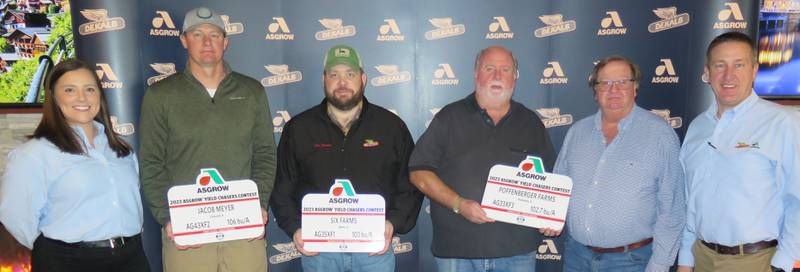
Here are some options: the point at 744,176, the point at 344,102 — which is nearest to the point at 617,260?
the point at 744,176

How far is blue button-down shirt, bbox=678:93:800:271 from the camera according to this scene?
2164 mm

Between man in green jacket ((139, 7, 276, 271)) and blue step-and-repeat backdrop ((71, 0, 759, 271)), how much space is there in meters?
1.10

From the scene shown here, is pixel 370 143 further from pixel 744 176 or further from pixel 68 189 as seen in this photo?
pixel 744 176

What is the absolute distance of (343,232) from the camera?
253cm

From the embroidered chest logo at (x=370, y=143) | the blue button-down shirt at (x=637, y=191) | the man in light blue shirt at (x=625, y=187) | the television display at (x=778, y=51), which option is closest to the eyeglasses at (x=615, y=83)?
the man in light blue shirt at (x=625, y=187)

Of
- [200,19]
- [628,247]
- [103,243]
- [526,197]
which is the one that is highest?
[200,19]

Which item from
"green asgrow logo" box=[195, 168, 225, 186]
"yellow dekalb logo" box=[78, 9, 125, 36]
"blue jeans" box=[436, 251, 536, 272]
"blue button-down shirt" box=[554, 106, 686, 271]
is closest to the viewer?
"blue button-down shirt" box=[554, 106, 686, 271]

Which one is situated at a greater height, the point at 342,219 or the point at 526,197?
the point at 526,197

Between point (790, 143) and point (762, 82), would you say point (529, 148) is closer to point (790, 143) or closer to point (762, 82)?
point (790, 143)

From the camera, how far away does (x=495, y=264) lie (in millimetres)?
2631

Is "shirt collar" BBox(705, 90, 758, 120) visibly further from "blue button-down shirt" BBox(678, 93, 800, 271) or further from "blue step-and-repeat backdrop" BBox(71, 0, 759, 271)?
"blue step-and-repeat backdrop" BBox(71, 0, 759, 271)

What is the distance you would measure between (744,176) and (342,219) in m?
2.04

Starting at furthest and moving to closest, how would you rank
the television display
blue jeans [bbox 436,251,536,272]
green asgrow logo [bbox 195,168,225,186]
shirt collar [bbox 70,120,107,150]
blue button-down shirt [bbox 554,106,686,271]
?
the television display < blue jeans [bbox 436,251,536,272] < green asgrow logo [bbox 195,168,225,186] < blue button-down shirt [bbox 554,106,686,271] < shirt collar [bbox 70,120,107,150]

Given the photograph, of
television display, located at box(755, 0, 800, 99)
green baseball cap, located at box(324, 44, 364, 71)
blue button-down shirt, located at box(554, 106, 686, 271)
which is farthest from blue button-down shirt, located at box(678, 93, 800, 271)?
television display, located at box(755, 0, 800, 99)
